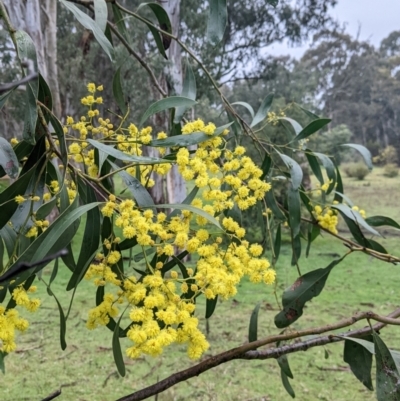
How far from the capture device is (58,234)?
1.31 ft

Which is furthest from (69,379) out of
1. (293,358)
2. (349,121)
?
(349,121)

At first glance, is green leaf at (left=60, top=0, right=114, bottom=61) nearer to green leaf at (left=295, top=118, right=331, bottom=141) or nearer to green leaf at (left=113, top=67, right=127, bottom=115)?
green leaf at (left=113, top=67, right=127, bottom=115)

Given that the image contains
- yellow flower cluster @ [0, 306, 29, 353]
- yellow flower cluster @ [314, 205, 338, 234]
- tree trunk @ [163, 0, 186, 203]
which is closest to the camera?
yellow flower cluster @ [0, 306, 29, 353]

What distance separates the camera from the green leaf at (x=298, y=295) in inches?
22.8

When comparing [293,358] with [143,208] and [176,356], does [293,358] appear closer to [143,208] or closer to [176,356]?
[176,356]

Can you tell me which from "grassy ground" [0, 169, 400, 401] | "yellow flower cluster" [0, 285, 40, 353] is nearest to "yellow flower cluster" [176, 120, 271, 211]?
"yellow flower cluster" [0, 285, 40, 353]

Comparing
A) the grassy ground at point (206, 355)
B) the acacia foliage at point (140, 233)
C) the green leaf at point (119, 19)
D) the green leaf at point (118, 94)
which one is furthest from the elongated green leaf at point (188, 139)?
the grassy ground at point (206, 355)

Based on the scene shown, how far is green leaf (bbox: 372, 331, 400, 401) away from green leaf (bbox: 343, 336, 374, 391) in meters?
0.08

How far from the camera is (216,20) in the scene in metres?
0.53

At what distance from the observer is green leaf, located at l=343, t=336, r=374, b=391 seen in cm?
57

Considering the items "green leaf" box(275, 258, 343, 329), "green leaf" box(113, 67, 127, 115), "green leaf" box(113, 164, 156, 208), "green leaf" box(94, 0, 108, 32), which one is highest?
"green leaf" box(94, 0, 108, 32)

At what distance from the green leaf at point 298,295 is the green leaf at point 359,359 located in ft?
0.25

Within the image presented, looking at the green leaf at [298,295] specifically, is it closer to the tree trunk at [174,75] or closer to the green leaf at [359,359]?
the green leaf at [359,359]

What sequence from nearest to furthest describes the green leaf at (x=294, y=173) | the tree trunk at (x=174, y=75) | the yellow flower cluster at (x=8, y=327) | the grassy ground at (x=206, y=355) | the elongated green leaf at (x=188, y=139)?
the yellow flower cluster at (x=8, y=327), the elongated green leaf at (x=188, y=139), the green leaf at (x=294, y=173), the grassy ground at (x=206, y=355), the tree trunk at (x=174, y=75)
